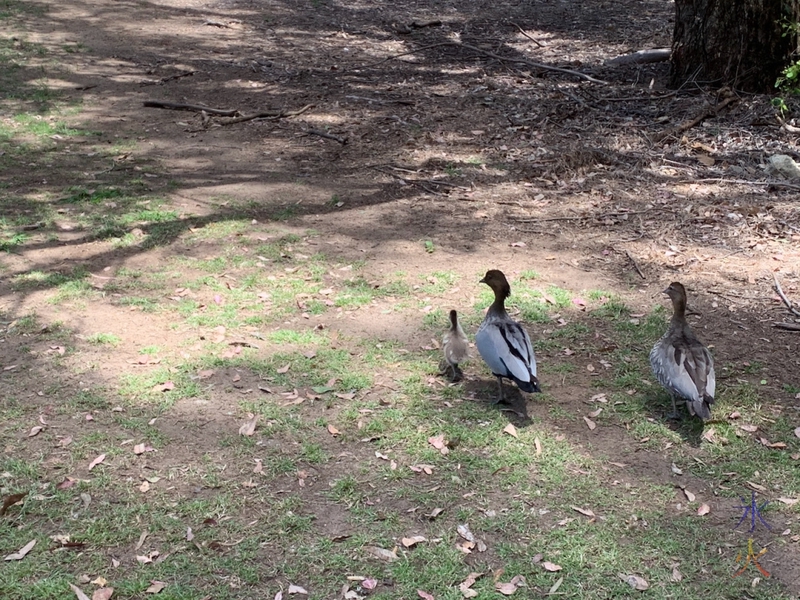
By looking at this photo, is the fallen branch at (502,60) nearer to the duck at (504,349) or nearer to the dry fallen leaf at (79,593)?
the duck at (504,349)

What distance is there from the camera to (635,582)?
3736mm

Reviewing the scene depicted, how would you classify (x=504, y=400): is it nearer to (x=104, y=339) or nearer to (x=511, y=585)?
(x=511, y=585)

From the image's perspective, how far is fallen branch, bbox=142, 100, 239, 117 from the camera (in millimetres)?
10867

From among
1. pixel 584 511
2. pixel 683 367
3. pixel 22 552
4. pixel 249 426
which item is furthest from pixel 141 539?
pixel 683 367

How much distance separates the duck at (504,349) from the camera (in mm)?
4703

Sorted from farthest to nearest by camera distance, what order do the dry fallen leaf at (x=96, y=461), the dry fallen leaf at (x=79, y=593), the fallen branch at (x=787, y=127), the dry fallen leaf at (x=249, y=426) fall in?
1. the fallen branch at (x=787, y=127)
2. the dry fallen leaf at (x=249, y=426)
3. the dry fallen leaf at (x=96, y=461)
4. the dry fallen leaf at (x=79, y=593)

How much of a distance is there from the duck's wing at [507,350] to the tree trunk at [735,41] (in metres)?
6.64

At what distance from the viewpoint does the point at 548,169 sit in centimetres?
898

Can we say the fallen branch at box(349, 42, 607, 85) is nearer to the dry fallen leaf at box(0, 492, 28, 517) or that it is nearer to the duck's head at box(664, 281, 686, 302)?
the duck's head at box(664, 281, 686, 302)

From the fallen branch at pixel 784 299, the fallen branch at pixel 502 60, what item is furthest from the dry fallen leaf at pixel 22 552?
the fallen branch at pixel 502 60

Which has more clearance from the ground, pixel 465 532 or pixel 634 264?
pixel 634 264

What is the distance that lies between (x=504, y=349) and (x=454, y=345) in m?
0.47

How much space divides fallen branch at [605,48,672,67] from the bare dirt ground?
251mm

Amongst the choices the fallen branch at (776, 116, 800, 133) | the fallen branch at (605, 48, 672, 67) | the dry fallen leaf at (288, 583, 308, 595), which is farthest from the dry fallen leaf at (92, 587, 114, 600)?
the fallen branch at (605, 48, 672, 67)
